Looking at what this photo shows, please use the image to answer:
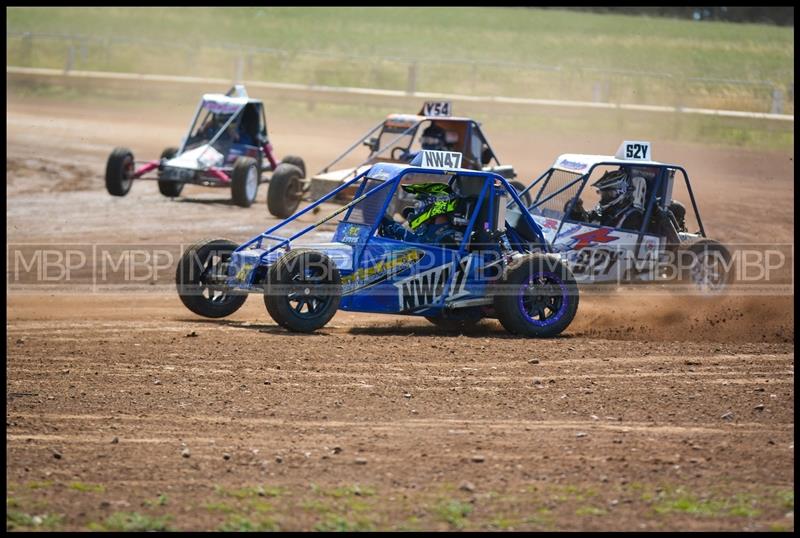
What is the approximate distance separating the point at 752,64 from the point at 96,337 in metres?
31.0

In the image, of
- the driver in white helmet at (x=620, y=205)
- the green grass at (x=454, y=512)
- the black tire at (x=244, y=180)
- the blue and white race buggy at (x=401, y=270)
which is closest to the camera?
the green grass at (x=454, y=512)

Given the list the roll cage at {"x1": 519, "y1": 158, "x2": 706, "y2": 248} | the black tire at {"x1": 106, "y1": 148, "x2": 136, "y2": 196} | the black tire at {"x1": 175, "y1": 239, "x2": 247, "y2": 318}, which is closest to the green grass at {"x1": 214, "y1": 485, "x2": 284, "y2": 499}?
the black tire at {"x1": 175, "y1": 239, "x2": 247, "y2": 318}

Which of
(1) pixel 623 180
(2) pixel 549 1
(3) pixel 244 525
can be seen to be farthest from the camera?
(2) pixel 549 1

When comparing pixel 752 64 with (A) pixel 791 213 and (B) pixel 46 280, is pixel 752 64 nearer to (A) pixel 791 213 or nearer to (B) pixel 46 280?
(A) pixel 791 213

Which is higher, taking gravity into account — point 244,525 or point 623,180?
point 623,180

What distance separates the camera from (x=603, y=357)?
9516 mm

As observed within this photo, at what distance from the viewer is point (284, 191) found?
17.3 metres

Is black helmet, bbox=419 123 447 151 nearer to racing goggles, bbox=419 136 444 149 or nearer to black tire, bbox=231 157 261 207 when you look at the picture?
racing goggles, bbox=419 136 444 149

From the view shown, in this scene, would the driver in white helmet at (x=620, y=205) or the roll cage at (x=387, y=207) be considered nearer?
the roll cage at (x=387, y=207)

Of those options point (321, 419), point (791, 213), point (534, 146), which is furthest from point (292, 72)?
point (321, 419)

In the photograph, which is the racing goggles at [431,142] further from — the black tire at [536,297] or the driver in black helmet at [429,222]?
the black tire at [536,297]

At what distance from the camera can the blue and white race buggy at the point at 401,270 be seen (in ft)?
33.4

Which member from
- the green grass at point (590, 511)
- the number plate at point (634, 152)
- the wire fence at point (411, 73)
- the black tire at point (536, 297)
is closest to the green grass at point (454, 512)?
the green grass at point (590, 511)

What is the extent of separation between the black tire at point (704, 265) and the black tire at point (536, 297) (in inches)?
116
